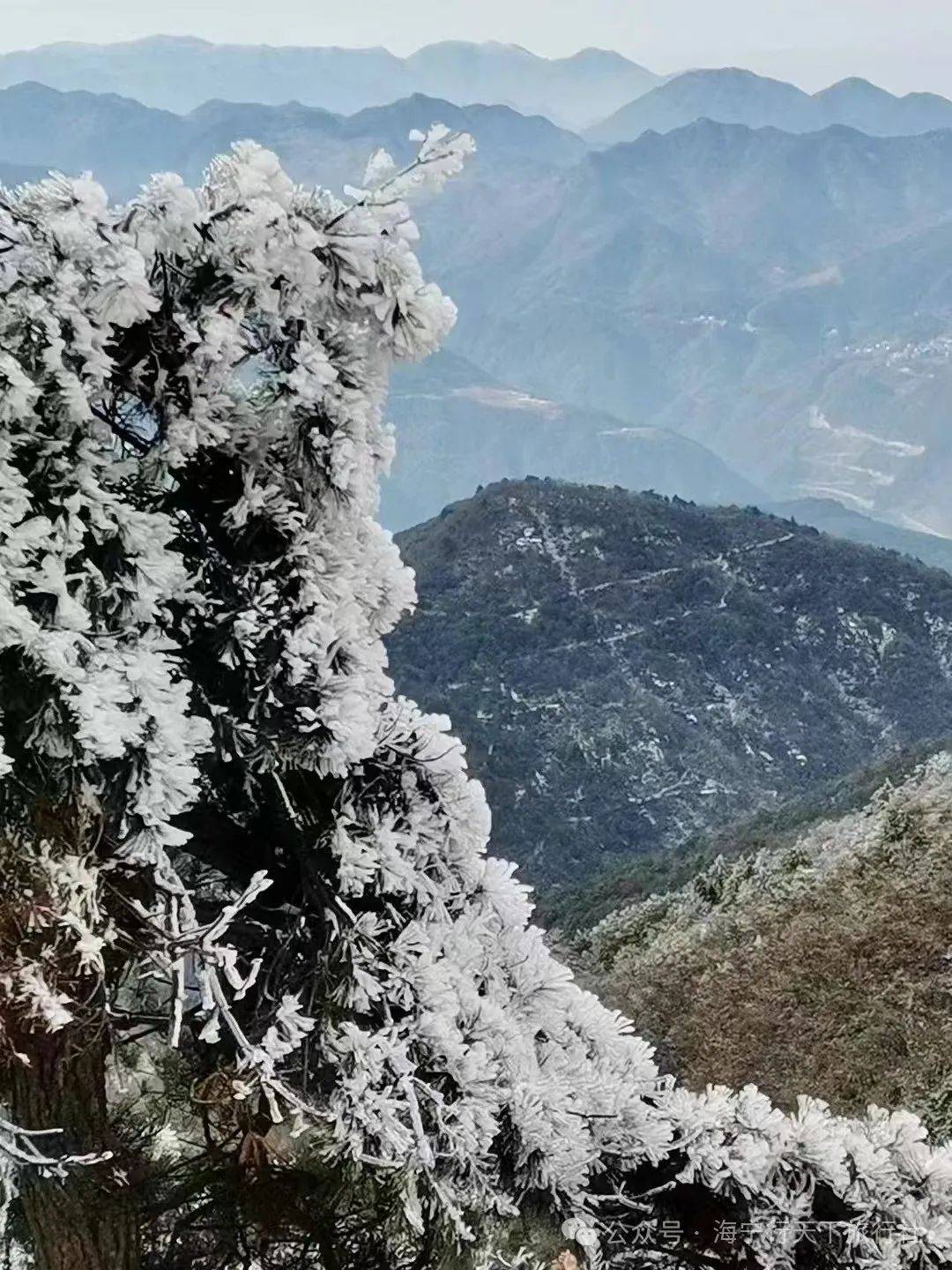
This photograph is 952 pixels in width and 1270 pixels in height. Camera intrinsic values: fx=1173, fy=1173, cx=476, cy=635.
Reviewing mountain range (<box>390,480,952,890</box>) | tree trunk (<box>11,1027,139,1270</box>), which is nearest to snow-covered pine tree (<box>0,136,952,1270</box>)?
tree trunk (<box>11,1027,139,1270</box>)

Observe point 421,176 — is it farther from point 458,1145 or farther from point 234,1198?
point 234,1198

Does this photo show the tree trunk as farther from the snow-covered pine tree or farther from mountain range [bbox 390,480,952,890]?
mountain range [bbox 390,480,952,890]

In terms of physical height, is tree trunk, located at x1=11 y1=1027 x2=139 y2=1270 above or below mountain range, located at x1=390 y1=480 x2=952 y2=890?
below

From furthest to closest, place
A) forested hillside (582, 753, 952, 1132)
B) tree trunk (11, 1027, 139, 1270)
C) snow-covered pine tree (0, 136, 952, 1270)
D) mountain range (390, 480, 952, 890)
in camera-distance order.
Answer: mountain range (390, 480, 952, 890) < forested hillside (582, 753, 952, 1132) < tree trunk (11, 1027, 139, 1270) < snow-covered pine tree (0, 136, 952, 1270)

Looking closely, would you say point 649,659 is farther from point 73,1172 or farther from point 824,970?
point 73,1172

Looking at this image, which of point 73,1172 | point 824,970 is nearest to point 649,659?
point 824,970

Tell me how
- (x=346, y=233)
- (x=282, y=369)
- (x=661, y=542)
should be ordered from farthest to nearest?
(x=661, y=542) < (x=282, y=369) < (x=346, y=233)

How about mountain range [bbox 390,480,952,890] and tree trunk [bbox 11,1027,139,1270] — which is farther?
mountain range [bbox 390,480,952,890]

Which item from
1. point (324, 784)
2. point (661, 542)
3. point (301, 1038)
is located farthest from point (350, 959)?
point (661, 542)
